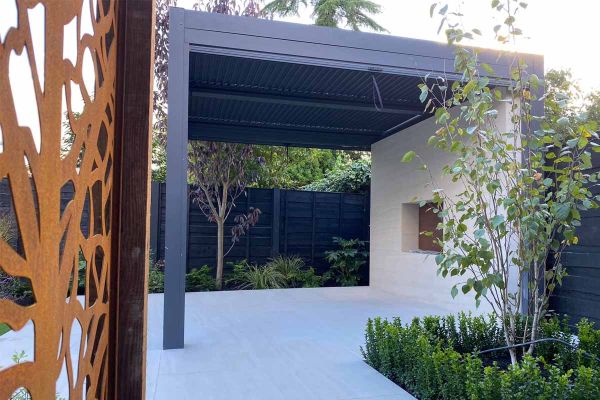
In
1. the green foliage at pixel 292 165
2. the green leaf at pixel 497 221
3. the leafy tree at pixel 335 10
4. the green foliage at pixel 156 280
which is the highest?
the leafy tree at pixel 335 10

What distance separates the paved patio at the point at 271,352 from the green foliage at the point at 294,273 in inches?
67.6

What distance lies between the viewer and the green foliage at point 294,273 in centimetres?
896

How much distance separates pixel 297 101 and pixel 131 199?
16.6 ft

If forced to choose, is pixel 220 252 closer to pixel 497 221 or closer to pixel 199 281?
pixel 199 281

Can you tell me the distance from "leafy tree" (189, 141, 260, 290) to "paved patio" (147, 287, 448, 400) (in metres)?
1.90

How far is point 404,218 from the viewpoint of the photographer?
25.9ft

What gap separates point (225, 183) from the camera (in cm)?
868

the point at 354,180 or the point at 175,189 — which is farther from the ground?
the point at 354,180

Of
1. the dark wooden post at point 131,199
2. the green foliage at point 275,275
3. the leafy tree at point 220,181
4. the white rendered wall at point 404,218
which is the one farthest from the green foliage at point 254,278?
the dark wooden post at point 131,199

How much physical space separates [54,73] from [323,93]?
18.1 ft

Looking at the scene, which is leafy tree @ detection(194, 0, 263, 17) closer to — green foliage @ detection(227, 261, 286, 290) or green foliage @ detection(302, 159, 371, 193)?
green foliage @ detection(302, 159, 371, 193)

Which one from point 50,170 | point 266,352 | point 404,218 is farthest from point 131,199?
point 404,218

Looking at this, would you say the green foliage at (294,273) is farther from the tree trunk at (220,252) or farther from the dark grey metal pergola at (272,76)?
the dark grey metal pergola at (272,76)

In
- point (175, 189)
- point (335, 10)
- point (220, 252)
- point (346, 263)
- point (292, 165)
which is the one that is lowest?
point (346, 263)
